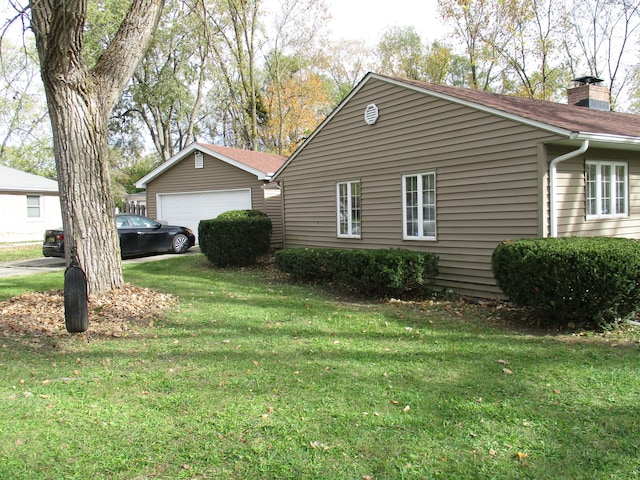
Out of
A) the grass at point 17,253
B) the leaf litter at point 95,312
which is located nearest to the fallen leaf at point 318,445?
the leaf litter at point 95,312

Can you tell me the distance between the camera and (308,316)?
7.33 m

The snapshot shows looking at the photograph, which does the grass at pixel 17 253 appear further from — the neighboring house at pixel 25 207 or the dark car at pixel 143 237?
the dark car at pixel 143 237

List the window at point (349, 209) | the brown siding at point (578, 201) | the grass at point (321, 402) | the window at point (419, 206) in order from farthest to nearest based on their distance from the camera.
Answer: the window at point (349, 209)
the window at point (419, 206)
the brown siding at point (578, 201)
the grass at point (321, 402)

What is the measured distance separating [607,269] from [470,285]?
3058 millimetres

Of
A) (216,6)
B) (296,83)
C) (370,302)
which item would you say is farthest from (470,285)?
(296,83)

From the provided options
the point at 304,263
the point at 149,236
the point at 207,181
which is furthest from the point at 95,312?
the point at 207,181

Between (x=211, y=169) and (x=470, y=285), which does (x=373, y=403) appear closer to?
(x=470, y=285)

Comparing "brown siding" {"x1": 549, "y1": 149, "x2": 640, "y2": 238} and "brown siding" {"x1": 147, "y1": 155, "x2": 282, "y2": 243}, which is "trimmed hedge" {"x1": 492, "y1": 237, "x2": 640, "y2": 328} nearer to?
"brown siding" {"x1": 549, "y1": 149, "x2": 640, "y2": 238}

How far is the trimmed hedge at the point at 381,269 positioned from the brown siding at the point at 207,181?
6.91 metres

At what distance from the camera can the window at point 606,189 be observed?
8539 mm

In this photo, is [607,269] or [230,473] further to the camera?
[607,269]

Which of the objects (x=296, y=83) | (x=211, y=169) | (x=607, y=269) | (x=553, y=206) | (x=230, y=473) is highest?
(x=296, y=83)

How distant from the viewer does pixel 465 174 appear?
886 cm

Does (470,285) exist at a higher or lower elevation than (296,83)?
lower
